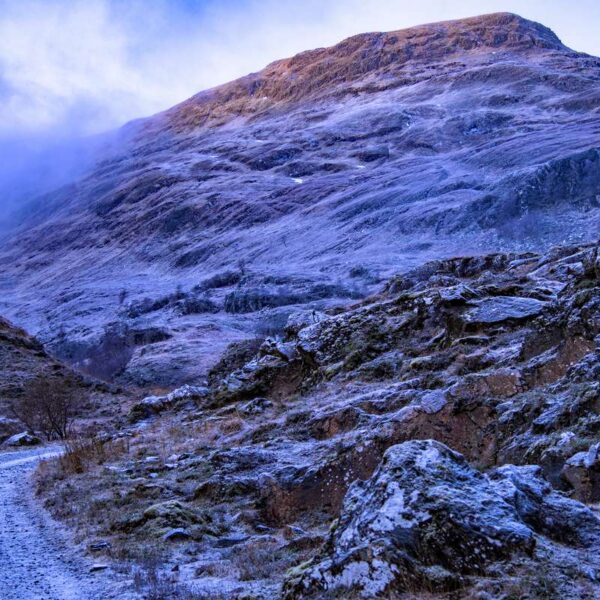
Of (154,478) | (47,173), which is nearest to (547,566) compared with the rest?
(154,478)

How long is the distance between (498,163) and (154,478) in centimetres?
7537

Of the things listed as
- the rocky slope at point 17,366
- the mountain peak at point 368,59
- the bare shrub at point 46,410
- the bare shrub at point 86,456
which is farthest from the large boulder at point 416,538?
the mountain peak at point 368,59

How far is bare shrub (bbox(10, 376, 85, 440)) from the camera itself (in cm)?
2555

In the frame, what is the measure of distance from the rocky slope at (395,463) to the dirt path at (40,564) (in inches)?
18.4

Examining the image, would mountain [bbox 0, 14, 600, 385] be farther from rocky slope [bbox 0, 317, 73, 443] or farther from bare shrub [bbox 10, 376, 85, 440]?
bare shrub [bbox 10, 376, 85, 440]

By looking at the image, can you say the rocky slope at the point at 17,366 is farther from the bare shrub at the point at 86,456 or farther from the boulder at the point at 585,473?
the boulder at the point at 585,473

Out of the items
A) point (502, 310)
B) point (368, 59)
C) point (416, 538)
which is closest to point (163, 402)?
point (502, 310)

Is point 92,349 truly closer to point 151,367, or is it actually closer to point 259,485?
point 151,367

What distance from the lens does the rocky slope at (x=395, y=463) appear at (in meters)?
5.50

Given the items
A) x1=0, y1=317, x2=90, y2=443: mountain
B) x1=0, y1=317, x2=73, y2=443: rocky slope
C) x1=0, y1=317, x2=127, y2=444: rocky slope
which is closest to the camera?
x1=0, y1=317, x2=127, y2=444: rocky slope

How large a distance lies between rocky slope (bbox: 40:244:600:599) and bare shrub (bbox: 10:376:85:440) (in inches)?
212

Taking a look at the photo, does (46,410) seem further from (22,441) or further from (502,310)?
(502,310)

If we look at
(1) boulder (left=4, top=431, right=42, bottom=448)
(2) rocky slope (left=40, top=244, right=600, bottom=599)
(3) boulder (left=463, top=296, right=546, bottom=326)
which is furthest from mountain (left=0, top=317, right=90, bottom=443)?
(3) boulder (left=463, top=296, right=546, bottom=326)

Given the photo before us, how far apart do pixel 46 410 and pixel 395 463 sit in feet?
→ 71.5
